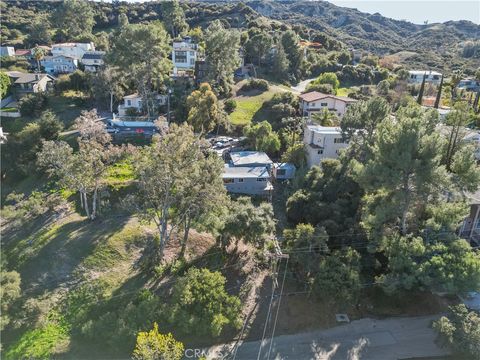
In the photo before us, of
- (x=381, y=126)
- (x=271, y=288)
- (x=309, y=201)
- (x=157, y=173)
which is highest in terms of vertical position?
(x=381, y=126)

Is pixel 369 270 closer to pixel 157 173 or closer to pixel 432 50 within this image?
pixel 157 173

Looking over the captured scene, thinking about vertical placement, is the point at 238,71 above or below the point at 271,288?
above

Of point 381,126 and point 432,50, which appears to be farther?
point 432,50

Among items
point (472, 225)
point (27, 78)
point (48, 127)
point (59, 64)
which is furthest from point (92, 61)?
point (472, 225)

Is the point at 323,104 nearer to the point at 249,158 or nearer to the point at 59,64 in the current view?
the point at 249,158

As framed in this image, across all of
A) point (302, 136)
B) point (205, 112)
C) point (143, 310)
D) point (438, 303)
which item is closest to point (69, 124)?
point (205, 112)

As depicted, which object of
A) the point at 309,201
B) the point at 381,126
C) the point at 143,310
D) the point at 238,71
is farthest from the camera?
the point at 238,71

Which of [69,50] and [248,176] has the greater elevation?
[69,50]

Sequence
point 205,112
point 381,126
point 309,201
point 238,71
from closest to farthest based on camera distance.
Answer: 1. point 381,126
2. point 309,201
3. point 205,112
4. point 238,71
